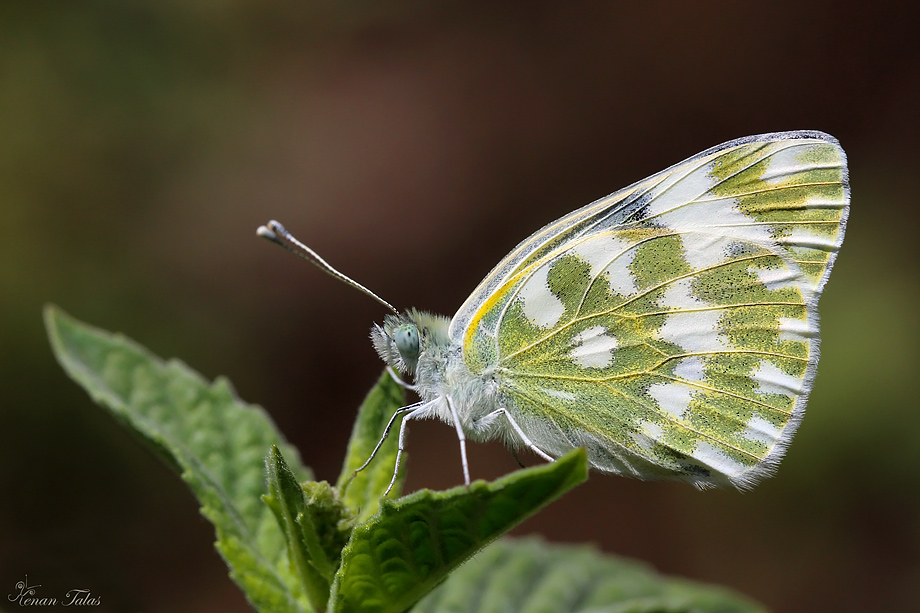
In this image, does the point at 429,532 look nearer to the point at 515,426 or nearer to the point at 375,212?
the point at 515,426

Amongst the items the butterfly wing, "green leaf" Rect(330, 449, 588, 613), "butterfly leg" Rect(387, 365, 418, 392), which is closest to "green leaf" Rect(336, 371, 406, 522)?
"butterfly leg" Rect(387, 365, 418, 392)

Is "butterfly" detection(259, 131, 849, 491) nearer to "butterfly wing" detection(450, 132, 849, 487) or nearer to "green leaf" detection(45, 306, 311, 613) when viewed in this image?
"butterfly wing" detection(450, 132, 849, 487)

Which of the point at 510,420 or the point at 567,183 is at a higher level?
the point at 567,183

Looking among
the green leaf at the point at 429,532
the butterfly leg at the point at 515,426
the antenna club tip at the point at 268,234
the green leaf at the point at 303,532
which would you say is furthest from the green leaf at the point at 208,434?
the butterfly leg at the point at 515,426

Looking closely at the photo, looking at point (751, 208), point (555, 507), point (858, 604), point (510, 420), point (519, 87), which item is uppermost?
point (519, 87)

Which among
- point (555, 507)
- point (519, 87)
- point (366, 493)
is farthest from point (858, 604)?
point (519, 87)

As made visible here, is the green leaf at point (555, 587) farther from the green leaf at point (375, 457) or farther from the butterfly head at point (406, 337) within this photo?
the butterfly head at point (406, 337)

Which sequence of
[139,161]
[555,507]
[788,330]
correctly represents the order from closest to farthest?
[788,330]
[139,161]
[555,507]

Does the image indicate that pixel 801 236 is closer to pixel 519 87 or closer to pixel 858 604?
pixel 858 604
